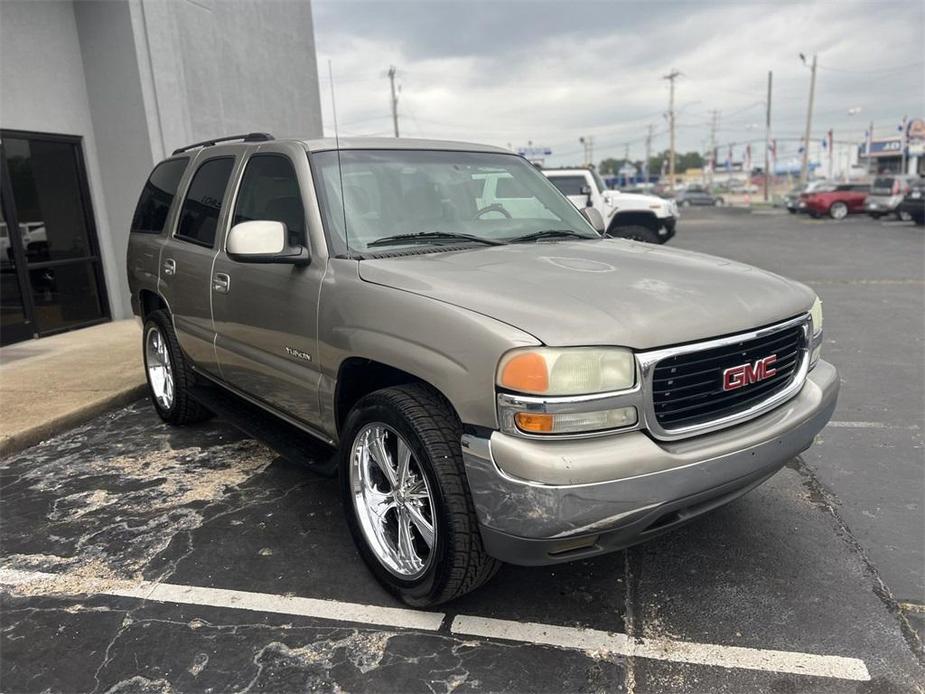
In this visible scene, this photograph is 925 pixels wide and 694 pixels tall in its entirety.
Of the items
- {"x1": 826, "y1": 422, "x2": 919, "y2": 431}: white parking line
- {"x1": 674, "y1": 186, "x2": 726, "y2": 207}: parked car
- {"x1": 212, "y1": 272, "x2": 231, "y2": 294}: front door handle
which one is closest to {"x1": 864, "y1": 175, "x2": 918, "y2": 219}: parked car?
{"x1": 826, "y1": 422, "x2": 919, "y2": 431}: white parking line

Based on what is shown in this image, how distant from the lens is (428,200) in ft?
11.8

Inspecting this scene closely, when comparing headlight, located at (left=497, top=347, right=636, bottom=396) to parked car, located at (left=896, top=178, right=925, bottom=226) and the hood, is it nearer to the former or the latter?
the hood

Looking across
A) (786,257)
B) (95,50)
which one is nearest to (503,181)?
(95,50)

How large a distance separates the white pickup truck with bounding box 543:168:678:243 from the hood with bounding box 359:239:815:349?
10.0 meters

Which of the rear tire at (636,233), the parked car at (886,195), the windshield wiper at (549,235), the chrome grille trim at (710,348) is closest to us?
the chrome grille trim at (710,348)

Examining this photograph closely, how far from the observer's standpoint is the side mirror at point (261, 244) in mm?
3113

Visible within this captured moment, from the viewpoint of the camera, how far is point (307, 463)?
3340mm

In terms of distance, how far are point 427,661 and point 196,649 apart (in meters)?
0.90

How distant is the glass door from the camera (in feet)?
26.2

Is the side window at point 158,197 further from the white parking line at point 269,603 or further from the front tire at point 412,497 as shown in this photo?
the front tire at point 412,497

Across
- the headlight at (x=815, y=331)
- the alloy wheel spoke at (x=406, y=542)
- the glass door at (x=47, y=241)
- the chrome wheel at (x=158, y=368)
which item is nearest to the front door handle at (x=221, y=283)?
the chrome wheel at (x=158, y=368)

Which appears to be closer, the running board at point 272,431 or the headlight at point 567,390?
the headlight at point 567,390

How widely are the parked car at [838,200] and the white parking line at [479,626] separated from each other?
33050 millimetres

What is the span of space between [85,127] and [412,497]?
8198 millimetres
